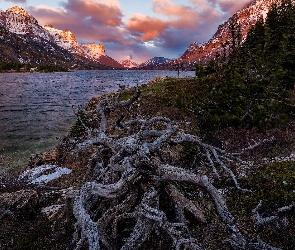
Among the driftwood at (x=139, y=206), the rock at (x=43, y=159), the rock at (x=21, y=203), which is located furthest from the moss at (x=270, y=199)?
the rock at (x=43, y=159)

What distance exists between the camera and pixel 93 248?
354 centimetres

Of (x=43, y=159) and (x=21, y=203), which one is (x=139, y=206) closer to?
(x=21, y=203)

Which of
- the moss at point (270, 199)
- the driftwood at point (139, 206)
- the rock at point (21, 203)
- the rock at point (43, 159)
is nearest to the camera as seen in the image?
the driftwood at point (139, 206)

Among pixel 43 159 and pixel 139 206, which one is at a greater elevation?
pixel 139 206

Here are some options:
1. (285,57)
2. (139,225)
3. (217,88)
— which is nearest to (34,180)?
(139,225)

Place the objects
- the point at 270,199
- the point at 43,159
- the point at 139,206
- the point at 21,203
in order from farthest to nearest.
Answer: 1. the point at 43,159
2. the point at 21,203
3. the point at 270,199
4. the point at 139,206

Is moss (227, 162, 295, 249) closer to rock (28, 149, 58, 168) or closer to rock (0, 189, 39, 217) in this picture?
rock (0, 189, 39, 217)

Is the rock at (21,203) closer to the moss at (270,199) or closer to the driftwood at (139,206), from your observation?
the driftwood at (139,206)

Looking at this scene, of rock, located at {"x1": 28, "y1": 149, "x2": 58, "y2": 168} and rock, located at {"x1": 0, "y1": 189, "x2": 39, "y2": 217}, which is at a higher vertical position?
rock, located at {"x1": 0, "y1": 189, "x2": 39, "y2": 217}

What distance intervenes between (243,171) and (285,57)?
49.9 ft

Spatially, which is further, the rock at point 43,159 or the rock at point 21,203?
the rock at point 43,159

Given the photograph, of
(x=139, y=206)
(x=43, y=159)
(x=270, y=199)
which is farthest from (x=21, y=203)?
(x=43, y=159)

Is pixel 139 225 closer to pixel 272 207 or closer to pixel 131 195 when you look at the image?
pixel 131 195

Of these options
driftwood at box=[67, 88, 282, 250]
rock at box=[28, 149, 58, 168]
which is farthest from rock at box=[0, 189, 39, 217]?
rock at box=[28, 149, 58, 168]
